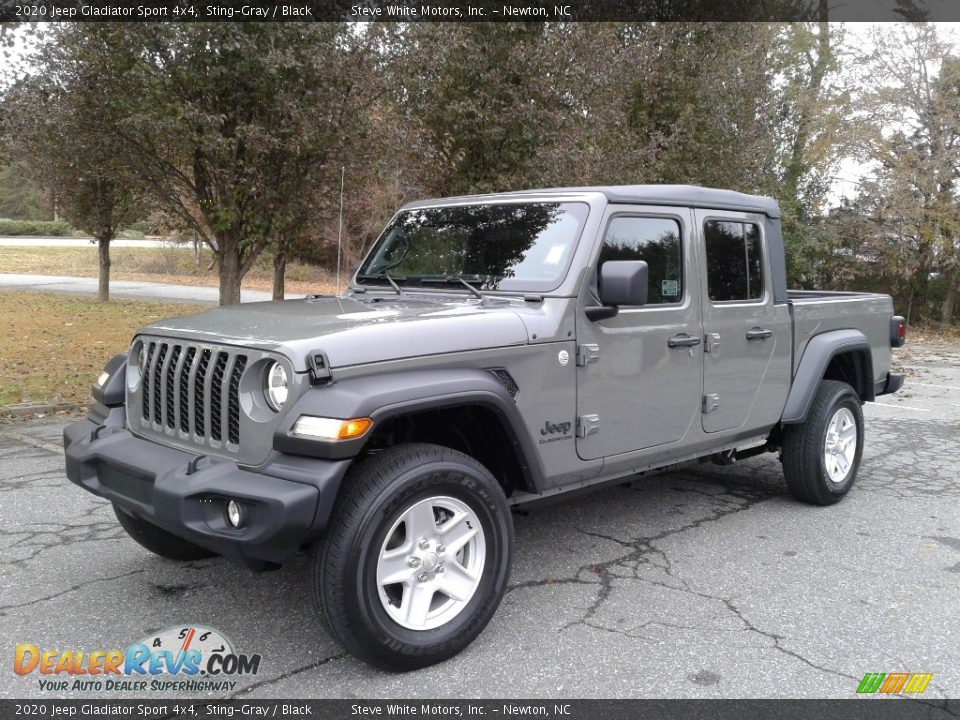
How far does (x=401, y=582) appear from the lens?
10.7 ft

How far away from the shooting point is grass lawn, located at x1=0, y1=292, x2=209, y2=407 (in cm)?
926

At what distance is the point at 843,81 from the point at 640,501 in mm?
17514

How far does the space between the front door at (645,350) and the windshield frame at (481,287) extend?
118 mm

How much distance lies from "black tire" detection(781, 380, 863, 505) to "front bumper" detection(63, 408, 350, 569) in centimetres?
→ 338

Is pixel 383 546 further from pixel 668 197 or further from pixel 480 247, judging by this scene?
pixel 668 197

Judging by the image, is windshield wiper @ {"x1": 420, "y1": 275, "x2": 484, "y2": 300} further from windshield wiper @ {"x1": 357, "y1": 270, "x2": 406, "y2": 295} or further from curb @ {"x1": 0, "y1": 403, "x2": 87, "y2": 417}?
curb @ {"x1": 0, "y1": 403, "x2": 87, "y2": 417}

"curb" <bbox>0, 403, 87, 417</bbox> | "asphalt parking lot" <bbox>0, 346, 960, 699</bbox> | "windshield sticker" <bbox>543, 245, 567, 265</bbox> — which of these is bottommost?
"asphalt parking lot" <bbox>0, 346, 960, 699</bbox>

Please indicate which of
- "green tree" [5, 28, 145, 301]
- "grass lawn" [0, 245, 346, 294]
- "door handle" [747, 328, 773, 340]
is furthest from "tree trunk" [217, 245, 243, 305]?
"grass lawn" [0, 245, 346, 294]

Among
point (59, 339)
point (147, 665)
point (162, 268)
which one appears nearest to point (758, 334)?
point (147, 665)

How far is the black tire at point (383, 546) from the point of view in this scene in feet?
9.81

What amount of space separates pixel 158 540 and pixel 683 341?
9.37 feet

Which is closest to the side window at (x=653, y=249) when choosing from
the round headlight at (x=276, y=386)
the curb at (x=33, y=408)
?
the round headlight at (x=276, y=386)

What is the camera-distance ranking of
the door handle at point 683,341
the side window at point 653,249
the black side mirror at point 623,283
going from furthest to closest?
the door handle at point 683,341, the side window at point 653,249, the black side mirror at point 623,283

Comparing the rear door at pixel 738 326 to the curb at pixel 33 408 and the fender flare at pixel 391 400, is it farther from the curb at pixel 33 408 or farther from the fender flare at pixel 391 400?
the curb at pixel 33 408
